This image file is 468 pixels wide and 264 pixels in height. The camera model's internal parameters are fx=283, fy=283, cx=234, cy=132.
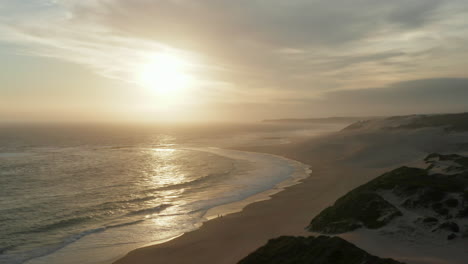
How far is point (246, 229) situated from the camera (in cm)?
1891

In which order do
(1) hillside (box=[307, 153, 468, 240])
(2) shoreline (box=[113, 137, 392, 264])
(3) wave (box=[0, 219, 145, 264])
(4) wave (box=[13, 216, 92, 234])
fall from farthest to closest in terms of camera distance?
(4) wave (box=[13, 216, 92, 234]) → (3) wave (box=[0, 219, 145, 264]) → (2) shoreline (box=[113, 137, 392, 264]) → (1) hillside (box=[307, 153, 468, 240])

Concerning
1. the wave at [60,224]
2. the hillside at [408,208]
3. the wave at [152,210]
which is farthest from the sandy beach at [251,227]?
the wave at [60,224]

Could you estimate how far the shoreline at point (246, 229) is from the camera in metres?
15.4

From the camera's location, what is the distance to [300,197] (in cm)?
2669

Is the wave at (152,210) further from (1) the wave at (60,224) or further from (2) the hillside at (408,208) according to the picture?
(2) the hillside at (408,208)

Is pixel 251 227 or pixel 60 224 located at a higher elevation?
pixel 60 224

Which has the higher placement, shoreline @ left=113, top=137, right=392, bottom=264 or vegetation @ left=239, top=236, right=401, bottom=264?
vegetation @ left=239, top=236, right=401, bottom=264

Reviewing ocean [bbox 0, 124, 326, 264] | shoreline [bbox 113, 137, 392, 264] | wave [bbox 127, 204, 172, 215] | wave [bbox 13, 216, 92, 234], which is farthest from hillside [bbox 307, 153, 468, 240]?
wave [bbox 13, 216, 92, 234]

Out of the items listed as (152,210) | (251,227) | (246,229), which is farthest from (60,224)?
(251,227)

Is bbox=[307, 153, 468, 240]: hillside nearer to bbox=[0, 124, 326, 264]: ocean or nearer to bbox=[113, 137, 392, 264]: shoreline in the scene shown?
bbox=[113, 137, 392, 264]: shoreline

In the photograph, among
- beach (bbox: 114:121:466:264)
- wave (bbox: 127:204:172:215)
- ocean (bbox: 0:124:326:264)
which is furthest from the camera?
wave (bbox: 127:204:172:215)

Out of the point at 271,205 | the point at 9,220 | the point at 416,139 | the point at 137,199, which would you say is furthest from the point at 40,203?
the point at 416,139

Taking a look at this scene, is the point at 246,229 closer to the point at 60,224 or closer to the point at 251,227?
the point at 251,227

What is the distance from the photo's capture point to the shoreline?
50.4ft
